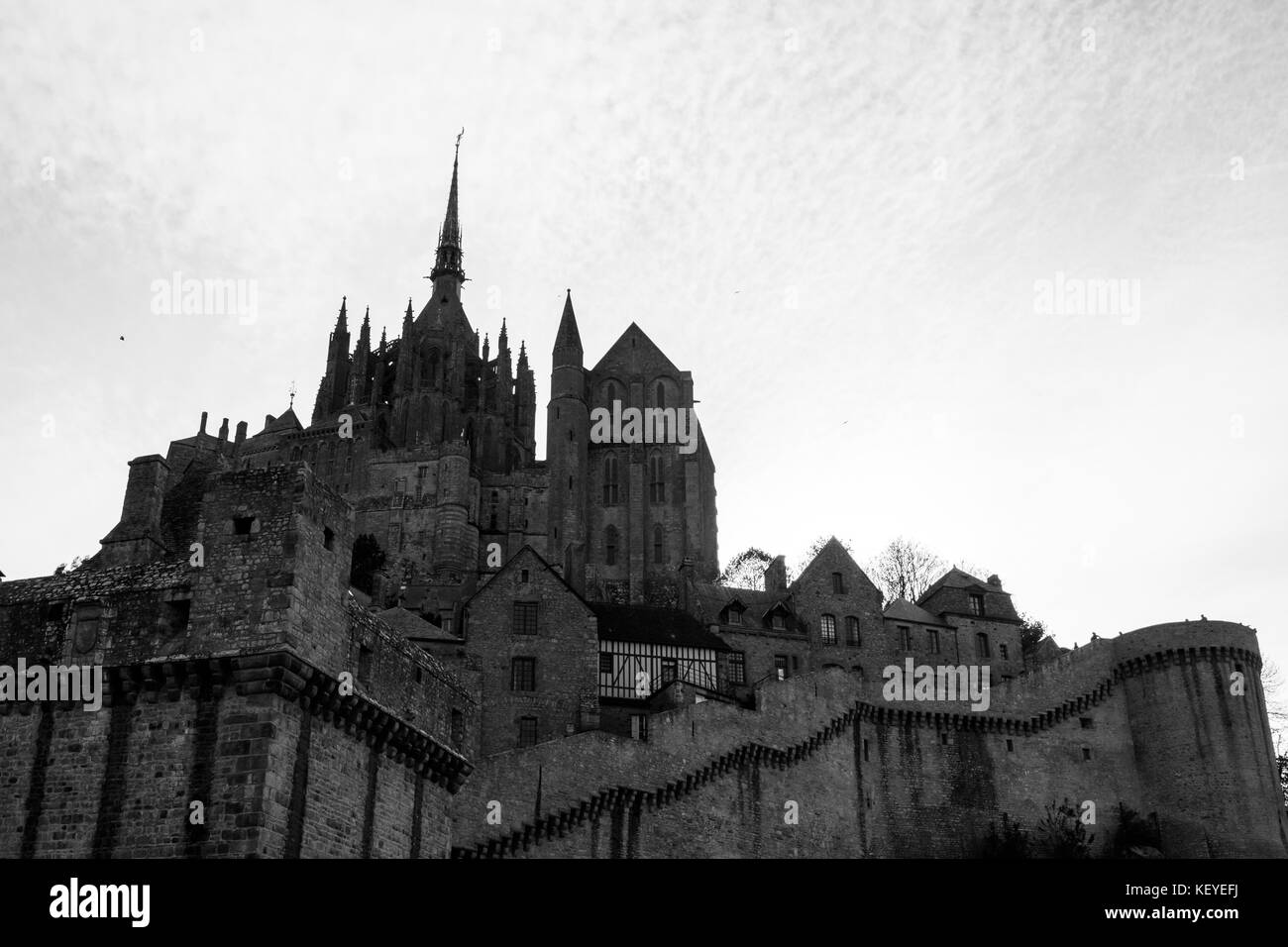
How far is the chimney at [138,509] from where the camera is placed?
1218 inches

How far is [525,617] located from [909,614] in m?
22.8

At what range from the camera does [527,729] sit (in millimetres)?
48000

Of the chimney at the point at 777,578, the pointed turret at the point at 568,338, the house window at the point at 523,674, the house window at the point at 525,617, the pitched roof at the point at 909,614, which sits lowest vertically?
the house window at the point at 523,674

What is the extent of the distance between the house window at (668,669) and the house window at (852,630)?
1050 cm

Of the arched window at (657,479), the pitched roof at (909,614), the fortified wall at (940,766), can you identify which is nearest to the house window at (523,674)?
Result: the fortified wall at (940,766)

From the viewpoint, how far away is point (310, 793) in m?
22.5

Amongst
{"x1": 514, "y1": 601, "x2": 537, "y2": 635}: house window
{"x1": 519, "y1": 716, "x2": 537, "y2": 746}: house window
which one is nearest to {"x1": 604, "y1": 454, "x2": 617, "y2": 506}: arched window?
{"x1": 514, "y1": 601, "x2": 537, "y2": 635}: house window

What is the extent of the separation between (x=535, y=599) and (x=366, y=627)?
24546 millimetres

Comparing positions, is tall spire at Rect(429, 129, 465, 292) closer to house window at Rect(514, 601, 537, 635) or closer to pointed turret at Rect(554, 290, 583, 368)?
pointed turret at Rect(554, 290, 583, 368)

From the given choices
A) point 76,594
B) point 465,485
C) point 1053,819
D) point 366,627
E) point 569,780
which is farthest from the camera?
point 465,485

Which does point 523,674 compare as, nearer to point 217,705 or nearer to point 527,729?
point 527,729

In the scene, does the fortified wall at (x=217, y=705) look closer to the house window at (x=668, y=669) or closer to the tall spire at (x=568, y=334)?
the house window at (x=668, y=669)
